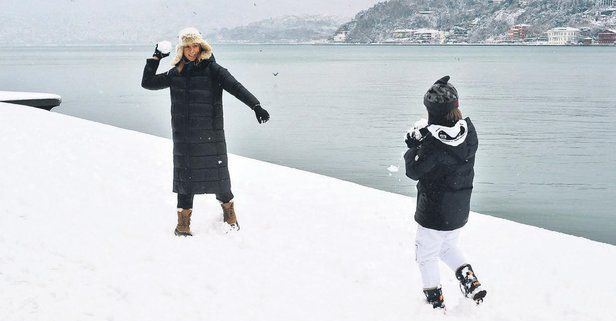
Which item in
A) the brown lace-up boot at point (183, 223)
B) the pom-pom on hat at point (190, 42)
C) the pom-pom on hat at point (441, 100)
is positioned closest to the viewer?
the pom-pom on hat at point (441, 100)

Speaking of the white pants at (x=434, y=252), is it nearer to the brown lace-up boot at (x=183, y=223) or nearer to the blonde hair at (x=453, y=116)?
the blonde hair at (x=453, y=116)

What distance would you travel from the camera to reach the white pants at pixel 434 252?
478 centimetres

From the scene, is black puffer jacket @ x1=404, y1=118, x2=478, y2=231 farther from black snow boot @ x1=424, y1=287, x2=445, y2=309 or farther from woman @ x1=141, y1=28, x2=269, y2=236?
woman @ x1=141, y1=28, x2=269, y2=236

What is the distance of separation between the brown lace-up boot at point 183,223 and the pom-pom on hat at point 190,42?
1502mm

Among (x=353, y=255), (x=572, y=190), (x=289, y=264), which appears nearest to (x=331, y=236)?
(x=353, y=255)

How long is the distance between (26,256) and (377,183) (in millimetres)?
12869

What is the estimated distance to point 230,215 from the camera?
6.73m

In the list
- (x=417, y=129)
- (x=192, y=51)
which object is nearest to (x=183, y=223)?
(x=192, y=51)

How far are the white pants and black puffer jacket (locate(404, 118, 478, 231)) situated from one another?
0.30 ft

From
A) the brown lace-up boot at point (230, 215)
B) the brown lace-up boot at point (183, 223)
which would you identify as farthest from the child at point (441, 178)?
the brown lace-up boot at point (183, 223)

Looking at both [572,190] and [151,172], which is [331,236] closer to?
[151,172]

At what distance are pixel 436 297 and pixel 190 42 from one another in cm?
328

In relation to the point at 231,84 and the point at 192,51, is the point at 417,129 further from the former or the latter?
the point at 192,51

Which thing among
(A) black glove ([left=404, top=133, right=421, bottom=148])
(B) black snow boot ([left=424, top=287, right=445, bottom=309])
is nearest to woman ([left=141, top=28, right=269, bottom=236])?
(A) black glove ([left=404, top=133, right=421, bottom=148])
